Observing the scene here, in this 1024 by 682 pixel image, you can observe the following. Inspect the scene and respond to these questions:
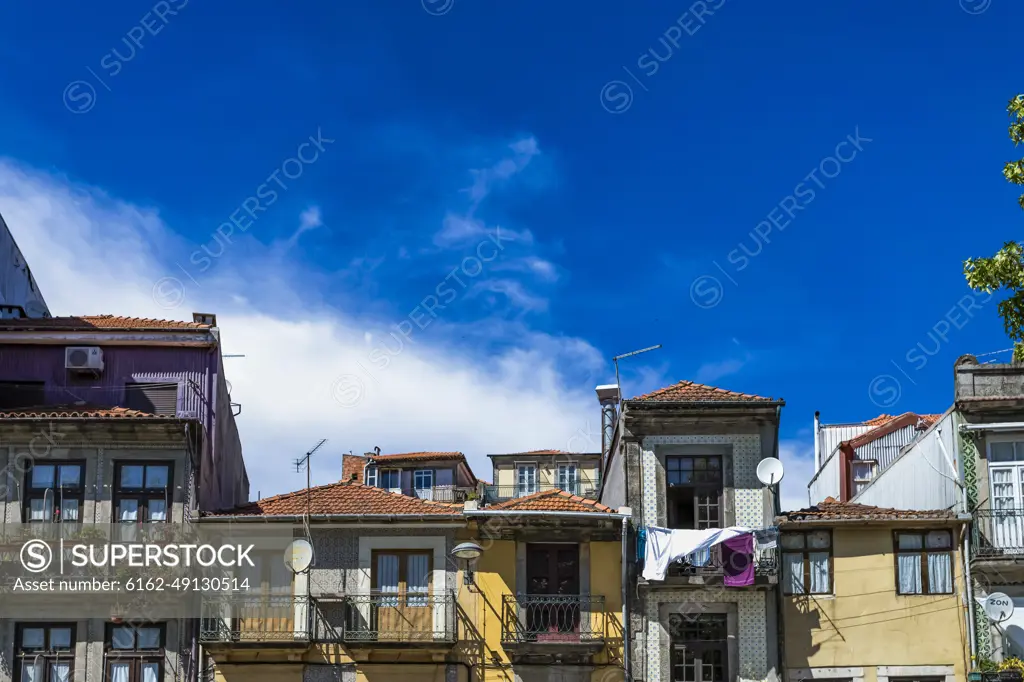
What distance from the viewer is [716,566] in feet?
104

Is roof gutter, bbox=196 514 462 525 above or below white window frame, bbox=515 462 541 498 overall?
below

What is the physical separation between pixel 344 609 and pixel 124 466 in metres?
6.15

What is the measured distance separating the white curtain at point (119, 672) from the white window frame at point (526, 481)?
77.6 feet

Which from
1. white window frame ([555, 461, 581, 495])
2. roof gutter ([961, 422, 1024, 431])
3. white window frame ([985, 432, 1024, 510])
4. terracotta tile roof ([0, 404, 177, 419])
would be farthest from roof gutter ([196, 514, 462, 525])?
white window frame ([555, 461, 581, 495])

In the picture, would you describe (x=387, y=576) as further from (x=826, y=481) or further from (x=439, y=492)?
(x=826, y=481)

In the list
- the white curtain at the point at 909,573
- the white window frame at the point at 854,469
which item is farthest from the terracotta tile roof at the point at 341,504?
the white window frame at the point at 854,469

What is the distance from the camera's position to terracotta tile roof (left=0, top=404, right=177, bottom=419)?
32.0 metres

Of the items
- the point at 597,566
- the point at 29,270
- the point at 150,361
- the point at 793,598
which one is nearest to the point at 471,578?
the point at 597,566

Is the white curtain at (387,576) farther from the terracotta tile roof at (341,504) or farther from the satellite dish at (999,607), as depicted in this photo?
the satellite dish at (999,607)

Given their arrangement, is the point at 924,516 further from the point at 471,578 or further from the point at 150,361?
the point at 150,361

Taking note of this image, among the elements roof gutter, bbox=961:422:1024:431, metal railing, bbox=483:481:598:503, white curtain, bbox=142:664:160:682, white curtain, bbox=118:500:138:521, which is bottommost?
white curtain, bbox=142:664:160:682

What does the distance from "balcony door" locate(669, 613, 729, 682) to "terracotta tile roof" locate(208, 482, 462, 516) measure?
19.2 ft

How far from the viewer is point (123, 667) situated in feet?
102

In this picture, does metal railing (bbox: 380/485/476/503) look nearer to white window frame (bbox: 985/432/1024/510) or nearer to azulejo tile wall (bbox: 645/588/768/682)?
azulejo tile wall (bbox: 645/588/768/682)
